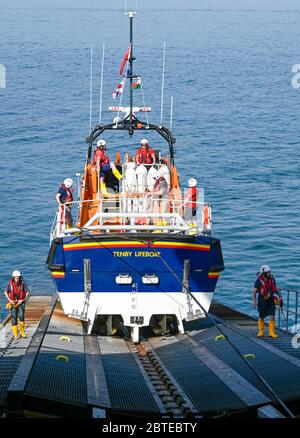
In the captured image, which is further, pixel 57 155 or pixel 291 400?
pixel 57 155

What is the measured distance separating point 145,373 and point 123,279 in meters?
3.16

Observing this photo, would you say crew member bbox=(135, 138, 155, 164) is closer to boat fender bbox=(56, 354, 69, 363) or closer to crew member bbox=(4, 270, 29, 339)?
crew member bbox=(4, 270, 29, 339)

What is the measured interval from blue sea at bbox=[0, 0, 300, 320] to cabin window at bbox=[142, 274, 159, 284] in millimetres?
9484

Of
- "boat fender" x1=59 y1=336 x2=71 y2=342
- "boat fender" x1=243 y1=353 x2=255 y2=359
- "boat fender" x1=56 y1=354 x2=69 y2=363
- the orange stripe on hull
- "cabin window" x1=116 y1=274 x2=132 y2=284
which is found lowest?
"boat fender" x1=59 y1=336 x2=71 y2=342

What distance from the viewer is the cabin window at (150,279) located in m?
20.5

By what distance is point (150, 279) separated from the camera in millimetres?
20547

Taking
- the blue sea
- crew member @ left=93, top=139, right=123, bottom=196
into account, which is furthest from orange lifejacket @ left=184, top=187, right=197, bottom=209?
the blue sea

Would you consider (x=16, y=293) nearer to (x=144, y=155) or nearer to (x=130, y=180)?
(x=130, y=180)

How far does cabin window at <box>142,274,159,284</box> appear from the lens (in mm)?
20531

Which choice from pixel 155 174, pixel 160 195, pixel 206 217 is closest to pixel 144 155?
pixel 155 174

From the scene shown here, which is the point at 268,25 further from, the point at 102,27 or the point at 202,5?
the point at 202,5

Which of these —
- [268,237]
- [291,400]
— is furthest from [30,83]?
[291,400]

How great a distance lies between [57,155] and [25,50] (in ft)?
121

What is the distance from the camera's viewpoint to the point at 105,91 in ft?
219
